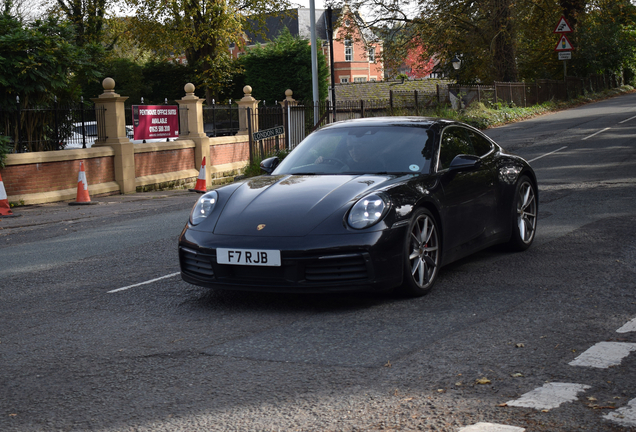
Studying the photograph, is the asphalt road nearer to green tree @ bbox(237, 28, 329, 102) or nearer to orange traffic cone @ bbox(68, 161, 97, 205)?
orange traffic cone @ bbox(68, 161, 97, 205)

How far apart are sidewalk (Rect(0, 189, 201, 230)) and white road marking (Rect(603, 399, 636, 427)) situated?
10606 mm

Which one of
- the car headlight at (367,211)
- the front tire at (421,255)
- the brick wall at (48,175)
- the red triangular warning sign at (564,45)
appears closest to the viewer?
the car headlight at (367,211)

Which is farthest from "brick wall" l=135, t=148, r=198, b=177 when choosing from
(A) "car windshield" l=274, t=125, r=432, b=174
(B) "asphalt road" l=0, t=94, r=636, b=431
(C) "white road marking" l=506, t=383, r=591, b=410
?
(C) "white road marking" l=506, t=383, r=591, b=410

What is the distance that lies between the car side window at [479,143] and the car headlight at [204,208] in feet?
8.49

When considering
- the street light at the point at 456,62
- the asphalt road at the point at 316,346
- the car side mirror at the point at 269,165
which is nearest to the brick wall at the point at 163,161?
the asphalt road at the point at 316,346

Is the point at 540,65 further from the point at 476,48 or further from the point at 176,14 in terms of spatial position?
the point at 176,14

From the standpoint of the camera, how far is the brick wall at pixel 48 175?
15.8m

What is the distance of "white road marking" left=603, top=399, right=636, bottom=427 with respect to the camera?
129 inches

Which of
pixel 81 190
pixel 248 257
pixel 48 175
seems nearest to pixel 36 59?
pixel 48 175

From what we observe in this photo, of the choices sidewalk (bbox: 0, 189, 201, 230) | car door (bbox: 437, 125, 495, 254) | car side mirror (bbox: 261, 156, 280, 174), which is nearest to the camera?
car door (bbox: 437, 125, 495, 254)

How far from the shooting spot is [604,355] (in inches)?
167

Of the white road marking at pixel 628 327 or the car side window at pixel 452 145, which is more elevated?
the car side window at pixel 452 145

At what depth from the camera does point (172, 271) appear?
287 inches

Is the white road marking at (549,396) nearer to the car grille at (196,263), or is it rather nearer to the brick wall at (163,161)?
the car grille at (196,263)
